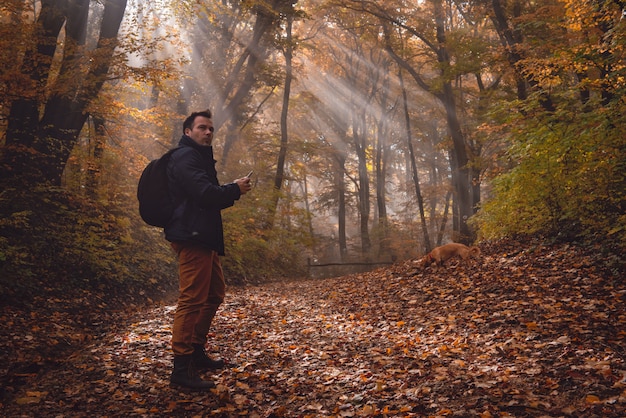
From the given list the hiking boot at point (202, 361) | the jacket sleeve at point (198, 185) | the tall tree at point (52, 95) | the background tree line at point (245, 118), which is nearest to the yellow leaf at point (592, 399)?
the jacket sleeve at point (198, 185)

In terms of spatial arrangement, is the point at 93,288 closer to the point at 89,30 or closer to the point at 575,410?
the point at 575,410

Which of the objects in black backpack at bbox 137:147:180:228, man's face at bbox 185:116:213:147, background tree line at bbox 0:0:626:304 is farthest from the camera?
background tree line at bbox 0:0:626:304

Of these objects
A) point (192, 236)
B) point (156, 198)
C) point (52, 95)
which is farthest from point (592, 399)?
point (52, 95)

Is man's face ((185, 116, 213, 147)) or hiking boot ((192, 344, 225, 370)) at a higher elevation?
man's face ((185, 116, 213, 147))

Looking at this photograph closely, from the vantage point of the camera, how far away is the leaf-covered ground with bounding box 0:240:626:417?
3.47m

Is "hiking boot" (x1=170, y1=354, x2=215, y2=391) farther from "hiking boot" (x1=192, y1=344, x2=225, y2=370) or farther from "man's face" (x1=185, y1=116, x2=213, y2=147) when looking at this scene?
"man's face" (x1=185, y1=116, x2=213, y2=147)

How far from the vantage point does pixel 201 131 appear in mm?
4121

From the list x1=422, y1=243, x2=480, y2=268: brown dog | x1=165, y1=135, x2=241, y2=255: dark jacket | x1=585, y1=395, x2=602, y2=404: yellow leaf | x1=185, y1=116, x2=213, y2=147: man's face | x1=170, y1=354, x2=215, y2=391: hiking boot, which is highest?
x1=185, y1=116, x2=213, y2=147: man's face

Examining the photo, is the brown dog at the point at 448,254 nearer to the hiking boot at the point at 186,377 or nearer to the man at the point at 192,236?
the man at the point at 192,236

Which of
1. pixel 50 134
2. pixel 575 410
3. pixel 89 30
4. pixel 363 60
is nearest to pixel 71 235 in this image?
pixel 50 134

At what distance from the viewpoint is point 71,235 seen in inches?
318

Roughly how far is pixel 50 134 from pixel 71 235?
2.34 meters

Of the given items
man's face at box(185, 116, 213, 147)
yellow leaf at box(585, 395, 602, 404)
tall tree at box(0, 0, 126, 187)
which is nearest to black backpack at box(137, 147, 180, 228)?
man's face at box(185, 116, 213, 147)

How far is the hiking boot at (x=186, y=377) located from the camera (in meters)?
3.85
